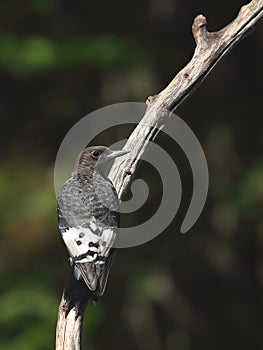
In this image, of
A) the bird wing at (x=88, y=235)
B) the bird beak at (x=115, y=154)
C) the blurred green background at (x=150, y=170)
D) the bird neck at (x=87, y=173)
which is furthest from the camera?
the blurred green background at (x=150, y=170)

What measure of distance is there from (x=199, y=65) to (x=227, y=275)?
17.0ft

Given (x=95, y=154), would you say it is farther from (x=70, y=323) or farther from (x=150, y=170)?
(x=150, y=170)

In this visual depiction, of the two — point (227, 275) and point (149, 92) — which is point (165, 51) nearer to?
point (149, 92)

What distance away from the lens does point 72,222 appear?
12.3 feet

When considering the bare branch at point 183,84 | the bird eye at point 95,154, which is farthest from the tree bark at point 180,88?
the bird eye at point 95,154

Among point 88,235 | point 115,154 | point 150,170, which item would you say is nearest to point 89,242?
point 88,235

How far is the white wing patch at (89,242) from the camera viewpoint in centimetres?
357

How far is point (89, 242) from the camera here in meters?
3.60

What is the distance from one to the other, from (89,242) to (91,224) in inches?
5.7

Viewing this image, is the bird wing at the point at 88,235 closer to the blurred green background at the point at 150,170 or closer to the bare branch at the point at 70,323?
the bare branch at the point at 70,323

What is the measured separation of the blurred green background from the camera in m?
8.12

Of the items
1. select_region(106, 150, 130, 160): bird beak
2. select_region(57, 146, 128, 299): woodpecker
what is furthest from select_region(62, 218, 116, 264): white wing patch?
select_region(106, 150, 130, 160): bird beak

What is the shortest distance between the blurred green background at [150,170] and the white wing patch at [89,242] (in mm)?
4309

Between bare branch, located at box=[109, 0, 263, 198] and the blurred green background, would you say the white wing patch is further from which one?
the blurred green background
